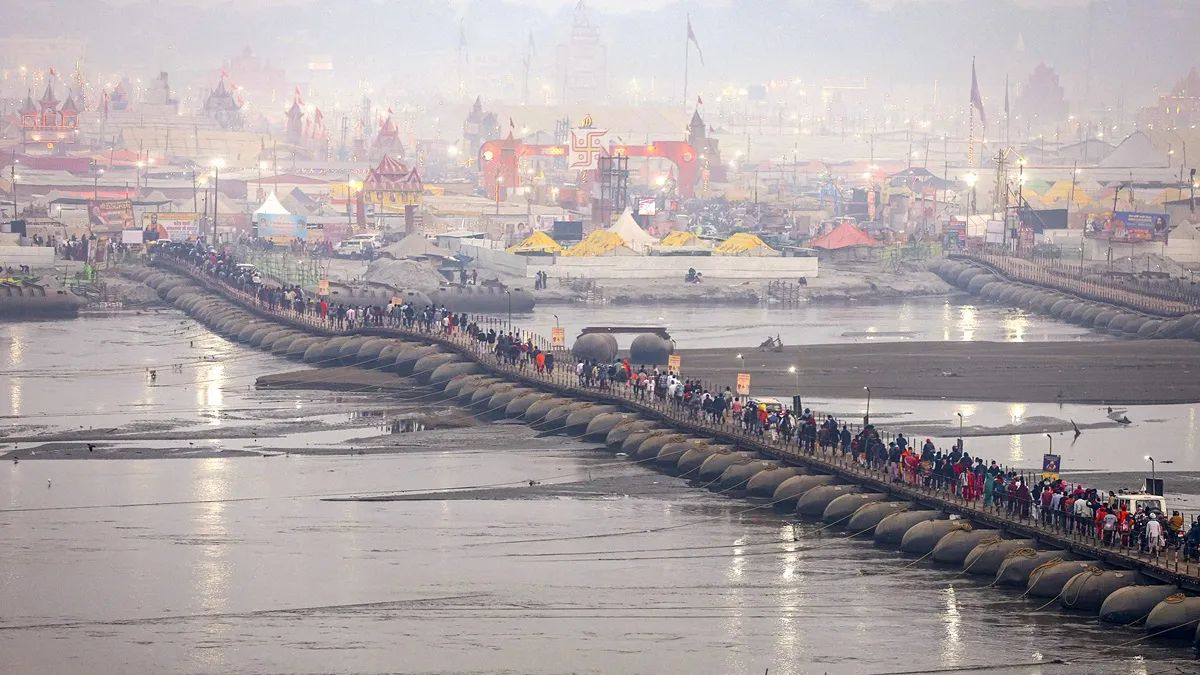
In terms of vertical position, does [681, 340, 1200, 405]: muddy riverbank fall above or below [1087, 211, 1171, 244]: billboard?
below

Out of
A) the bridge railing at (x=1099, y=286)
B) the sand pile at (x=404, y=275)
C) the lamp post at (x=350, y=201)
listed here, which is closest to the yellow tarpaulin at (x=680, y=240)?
the bridge railing at (x=1099, y=286)

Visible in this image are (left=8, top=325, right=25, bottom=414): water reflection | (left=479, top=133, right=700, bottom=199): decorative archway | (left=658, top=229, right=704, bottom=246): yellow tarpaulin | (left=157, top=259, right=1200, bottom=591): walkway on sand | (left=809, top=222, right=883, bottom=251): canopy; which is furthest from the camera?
(left=479, top=133, right=700, bottom=199): decorative archway

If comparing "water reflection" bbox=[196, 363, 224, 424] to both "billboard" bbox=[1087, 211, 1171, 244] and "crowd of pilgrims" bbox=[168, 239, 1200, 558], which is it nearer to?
"crowd of pilgrims" bbox=[168, 239, 1200, 558]

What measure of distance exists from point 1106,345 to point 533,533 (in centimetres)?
4393

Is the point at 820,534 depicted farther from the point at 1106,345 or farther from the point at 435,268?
the point at 435,268

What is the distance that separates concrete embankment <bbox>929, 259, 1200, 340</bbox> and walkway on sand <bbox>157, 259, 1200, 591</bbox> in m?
28.2

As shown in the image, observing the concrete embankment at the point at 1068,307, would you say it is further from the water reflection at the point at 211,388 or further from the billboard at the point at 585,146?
the water reflection at the point at 211,388

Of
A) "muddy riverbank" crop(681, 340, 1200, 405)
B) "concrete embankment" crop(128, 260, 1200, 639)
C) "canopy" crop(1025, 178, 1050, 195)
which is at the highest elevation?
"canopy" crop(1025, 178, 1050, 195)

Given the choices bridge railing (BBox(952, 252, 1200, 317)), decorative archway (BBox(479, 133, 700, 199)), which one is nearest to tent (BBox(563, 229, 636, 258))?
bridge railing (BBox(952, 252, 1200, 317))

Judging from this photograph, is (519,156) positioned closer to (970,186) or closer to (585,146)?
(585,146)

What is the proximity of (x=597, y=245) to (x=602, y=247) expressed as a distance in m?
0.65

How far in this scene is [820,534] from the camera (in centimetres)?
4847

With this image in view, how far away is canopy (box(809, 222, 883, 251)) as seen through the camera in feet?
412

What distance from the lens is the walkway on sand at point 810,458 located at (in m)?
40.7
